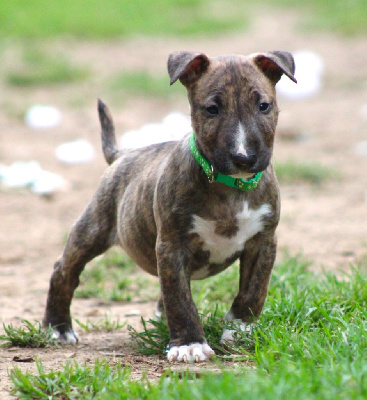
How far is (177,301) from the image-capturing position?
4316 millimetres

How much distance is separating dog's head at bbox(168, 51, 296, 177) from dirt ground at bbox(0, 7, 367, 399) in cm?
121

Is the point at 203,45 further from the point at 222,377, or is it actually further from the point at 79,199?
the point at 222,377

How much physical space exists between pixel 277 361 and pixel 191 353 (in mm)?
604

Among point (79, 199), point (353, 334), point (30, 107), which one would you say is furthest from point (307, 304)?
point (30, 107)

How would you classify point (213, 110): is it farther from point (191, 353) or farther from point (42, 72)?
point (42, 72)

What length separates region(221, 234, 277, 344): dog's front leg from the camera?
14.8 ft

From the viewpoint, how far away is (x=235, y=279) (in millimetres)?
6035

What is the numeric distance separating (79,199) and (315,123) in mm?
4527

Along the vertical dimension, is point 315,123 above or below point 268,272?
above

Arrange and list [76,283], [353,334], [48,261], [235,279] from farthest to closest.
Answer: [48,261]
[235,279]
[76,283]
[353,334]

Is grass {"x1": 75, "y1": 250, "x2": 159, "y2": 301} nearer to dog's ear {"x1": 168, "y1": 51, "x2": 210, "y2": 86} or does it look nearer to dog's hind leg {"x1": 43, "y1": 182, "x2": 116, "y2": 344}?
dog's hind leg {"x1": 43, "y1": 182, "x2": 116, "y2": 344}

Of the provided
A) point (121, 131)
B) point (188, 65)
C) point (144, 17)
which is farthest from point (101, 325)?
point (144, 17)

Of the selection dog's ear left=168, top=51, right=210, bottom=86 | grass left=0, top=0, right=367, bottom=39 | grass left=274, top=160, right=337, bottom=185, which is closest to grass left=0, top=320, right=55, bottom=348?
dog's ear left=168, top=51, right=210, bottom=86

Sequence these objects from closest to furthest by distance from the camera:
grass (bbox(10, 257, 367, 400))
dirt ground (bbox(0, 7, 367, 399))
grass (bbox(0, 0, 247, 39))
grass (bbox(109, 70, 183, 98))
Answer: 1. grass (bbox(10, 257, 367, 400))
2. dirt ground (bbox(0, 7, 367, 399))
3. grass (bbox(109, 70, 183, 98))
4. grass (bbox(0, 0, 247, 39))
